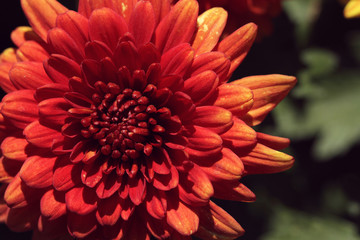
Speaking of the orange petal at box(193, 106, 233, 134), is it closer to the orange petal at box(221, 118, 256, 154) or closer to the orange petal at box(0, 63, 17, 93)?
the orange petal at box(221, 118, 256, 154)

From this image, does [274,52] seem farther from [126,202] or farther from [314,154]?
[126,202]

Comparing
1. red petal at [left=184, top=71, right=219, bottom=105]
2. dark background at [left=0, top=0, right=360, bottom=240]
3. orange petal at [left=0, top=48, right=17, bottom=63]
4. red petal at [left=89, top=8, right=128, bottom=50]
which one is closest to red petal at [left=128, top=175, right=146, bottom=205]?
red petal at [left=184, top=71, right=219, bottom=105]

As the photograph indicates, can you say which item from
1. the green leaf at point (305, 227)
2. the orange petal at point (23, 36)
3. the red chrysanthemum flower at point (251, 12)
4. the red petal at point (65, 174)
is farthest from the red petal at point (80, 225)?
the green leaf at point (305, 227)

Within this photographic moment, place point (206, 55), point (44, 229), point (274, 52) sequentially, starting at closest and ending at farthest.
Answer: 1. point (206, 55)
2. point (44, 229)
3. point (274, 52)

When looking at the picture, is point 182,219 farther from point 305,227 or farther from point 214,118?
point 305,227

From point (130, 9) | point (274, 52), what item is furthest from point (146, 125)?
point (274, 52)

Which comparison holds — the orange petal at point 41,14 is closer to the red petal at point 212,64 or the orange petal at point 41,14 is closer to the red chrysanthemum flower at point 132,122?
the red chrysanthemum flower at point 132,122
